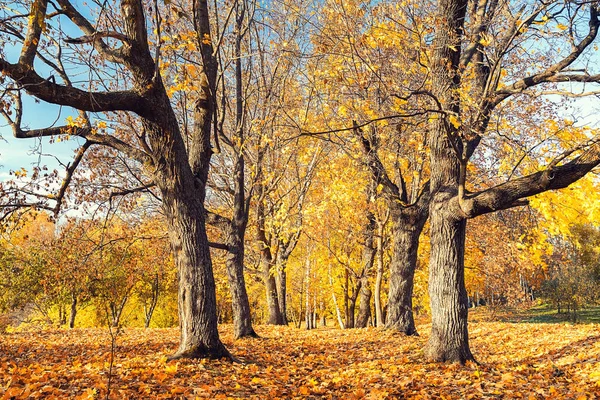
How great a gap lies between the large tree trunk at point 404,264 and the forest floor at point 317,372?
3.42 ft

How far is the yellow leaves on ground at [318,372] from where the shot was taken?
505cm

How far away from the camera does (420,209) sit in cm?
1084

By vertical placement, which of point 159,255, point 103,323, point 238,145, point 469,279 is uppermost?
point 238,145

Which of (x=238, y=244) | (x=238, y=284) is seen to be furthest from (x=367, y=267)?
(x=238, y=244)

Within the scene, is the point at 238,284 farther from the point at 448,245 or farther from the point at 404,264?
the point at 448,245

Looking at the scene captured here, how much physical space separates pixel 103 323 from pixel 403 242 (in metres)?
30.4

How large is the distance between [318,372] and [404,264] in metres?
4.98

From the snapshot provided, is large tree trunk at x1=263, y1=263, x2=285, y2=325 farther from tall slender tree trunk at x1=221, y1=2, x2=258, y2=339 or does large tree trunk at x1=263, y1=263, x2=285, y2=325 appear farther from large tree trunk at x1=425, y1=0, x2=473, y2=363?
large tree trunk at x1=425, y1=0, x2=473, y2=363

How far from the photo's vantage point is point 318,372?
6961 millimetres

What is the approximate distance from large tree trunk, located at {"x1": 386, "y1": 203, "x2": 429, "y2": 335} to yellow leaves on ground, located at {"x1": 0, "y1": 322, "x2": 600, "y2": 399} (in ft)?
4.27

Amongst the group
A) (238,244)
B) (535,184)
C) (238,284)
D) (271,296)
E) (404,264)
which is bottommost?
(271,296)

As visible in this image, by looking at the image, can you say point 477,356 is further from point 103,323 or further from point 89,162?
point 103,323

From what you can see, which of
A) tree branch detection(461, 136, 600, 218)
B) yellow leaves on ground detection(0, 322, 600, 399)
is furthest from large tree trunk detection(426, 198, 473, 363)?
tree branch detection(461, 136, 600, 218)

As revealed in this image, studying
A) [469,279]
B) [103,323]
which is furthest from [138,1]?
[103,323]
